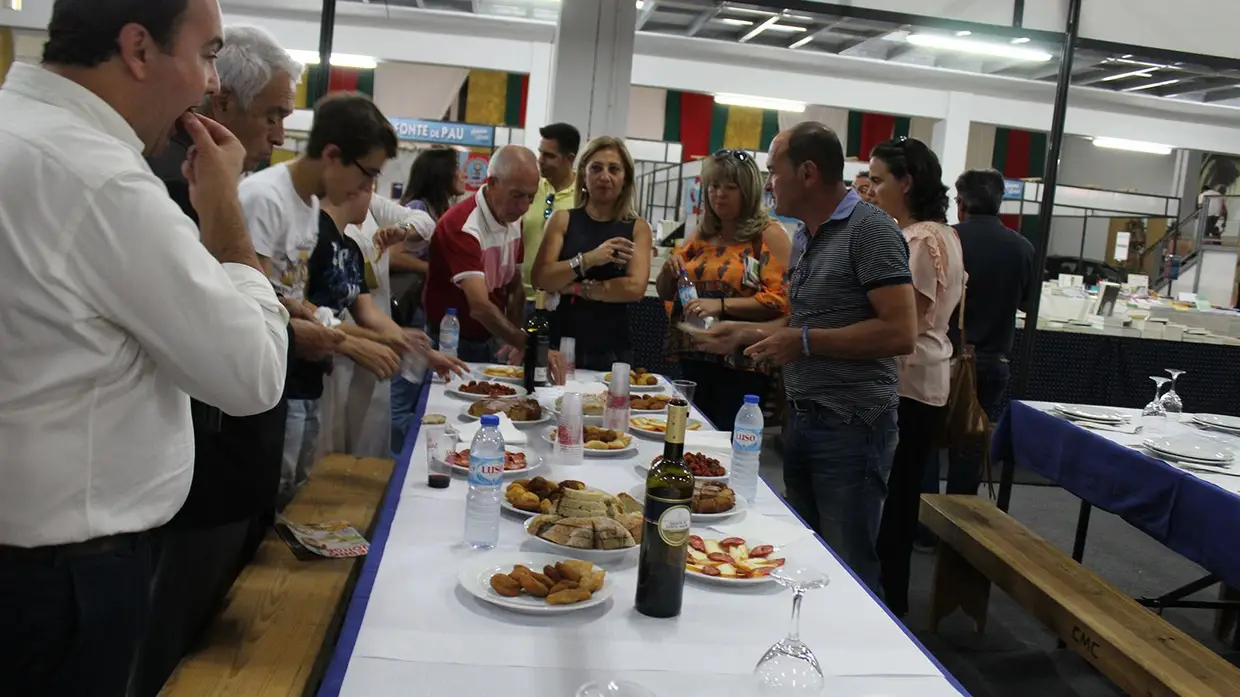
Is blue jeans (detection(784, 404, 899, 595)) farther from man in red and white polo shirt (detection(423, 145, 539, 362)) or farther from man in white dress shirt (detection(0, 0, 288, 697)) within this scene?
man in white dress shirt (detection(0, 0, 288, 697))

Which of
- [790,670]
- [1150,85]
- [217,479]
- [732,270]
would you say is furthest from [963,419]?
[1150,85]

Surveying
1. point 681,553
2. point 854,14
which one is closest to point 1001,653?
point 681,553

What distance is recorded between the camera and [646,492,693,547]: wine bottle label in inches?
52.7

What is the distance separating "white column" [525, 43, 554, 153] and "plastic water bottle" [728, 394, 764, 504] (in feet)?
25.6

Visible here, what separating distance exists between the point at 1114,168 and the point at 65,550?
18.8m

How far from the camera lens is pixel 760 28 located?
9414mm

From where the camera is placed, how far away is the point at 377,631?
1.29 metres

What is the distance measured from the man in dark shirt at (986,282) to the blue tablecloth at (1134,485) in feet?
1.73

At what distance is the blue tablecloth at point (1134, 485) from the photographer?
8.45 feet

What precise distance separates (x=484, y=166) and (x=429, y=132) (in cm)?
207

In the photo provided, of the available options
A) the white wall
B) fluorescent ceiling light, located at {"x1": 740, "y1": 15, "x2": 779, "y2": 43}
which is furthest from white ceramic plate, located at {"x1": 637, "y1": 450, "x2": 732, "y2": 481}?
the white wall

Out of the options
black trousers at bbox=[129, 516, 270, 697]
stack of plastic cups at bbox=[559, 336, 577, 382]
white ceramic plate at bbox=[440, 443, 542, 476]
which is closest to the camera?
black trousers at bbox=[129, 516, 270, 697]

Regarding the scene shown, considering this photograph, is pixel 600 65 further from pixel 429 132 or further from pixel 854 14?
pixel 429 132

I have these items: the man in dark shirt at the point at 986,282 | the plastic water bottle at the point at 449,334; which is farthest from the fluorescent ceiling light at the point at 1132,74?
the plastic water bottle at the point at 449,334
